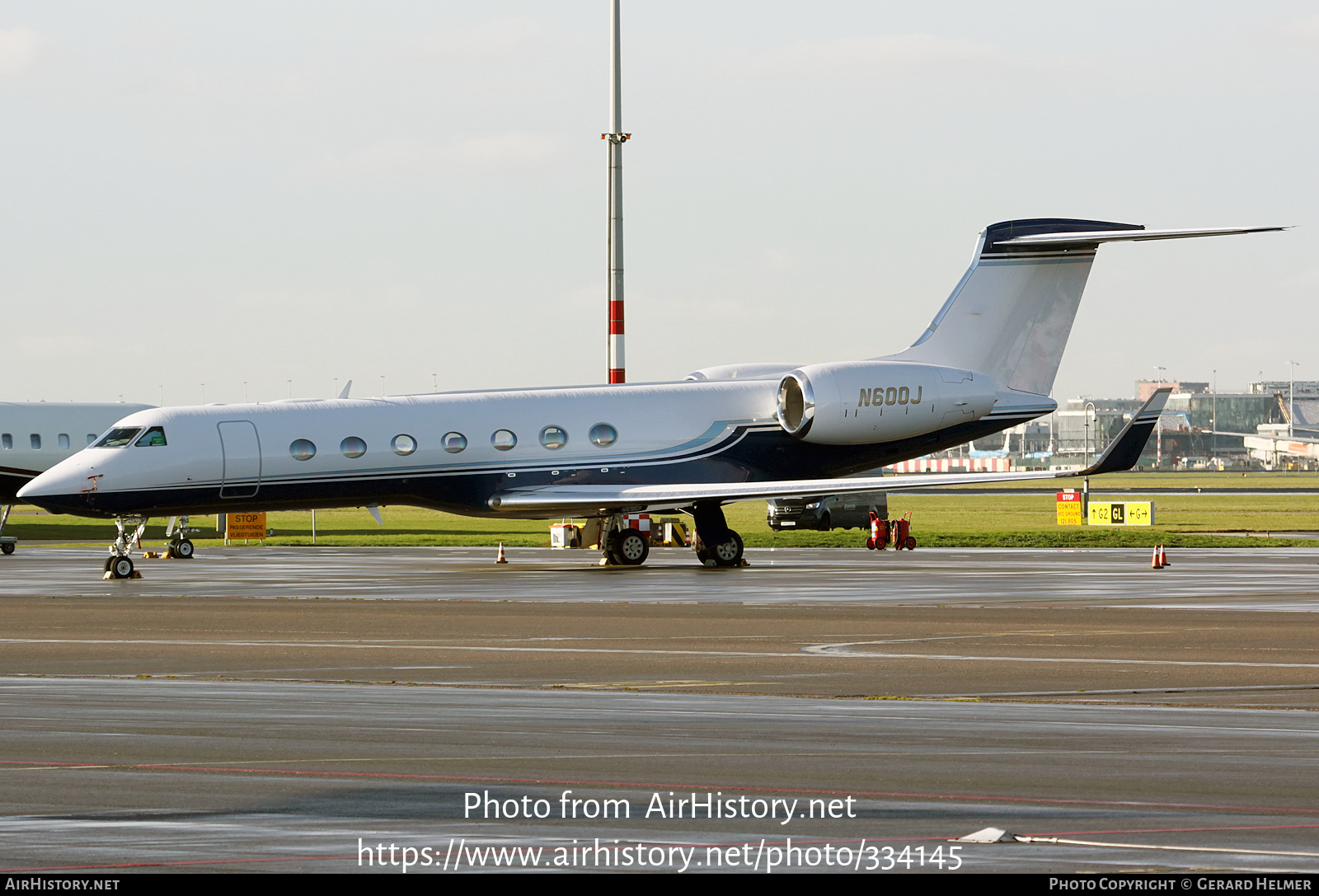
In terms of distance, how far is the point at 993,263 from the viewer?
3894 cm

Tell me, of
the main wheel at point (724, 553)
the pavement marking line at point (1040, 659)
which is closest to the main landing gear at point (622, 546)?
the main wheel at point (724, 553)

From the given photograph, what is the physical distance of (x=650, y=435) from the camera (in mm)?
35812

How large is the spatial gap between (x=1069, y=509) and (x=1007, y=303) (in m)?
24.0

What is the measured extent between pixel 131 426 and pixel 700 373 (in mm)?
13321

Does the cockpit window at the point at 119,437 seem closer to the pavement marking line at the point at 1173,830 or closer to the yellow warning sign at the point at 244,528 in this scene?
the yellow warning sign at the point at 244,528

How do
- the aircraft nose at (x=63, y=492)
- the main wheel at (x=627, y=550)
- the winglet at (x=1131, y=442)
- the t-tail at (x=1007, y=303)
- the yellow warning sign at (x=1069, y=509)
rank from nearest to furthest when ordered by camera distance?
the aircraft nose at (x=63, y=492) → the winglet at (x=1131, y=442) → the main wheel at (x=627, y=550) → the t-tail at (x=1007, y=303) → the yellow warning sign at (x=1069, y=509)

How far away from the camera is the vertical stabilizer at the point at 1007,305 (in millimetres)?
38812

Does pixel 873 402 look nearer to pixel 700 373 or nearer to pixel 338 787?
pixel 700 373

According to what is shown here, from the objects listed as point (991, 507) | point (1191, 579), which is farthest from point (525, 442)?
point (991, 507)

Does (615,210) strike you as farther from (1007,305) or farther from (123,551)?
(123,551)

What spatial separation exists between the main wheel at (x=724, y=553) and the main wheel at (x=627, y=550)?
54.9 inches

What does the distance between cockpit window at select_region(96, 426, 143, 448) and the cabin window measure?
7.88m

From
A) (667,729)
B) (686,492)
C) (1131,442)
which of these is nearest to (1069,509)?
(686,492)

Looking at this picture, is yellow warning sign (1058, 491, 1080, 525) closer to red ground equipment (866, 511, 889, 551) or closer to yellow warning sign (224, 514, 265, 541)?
red ground equipment (866, 511, 889, 551)
